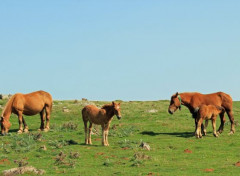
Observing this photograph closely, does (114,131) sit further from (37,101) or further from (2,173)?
(2,173)

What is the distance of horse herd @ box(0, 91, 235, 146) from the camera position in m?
22.0

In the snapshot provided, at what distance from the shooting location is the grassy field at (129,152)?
16469 millimetres

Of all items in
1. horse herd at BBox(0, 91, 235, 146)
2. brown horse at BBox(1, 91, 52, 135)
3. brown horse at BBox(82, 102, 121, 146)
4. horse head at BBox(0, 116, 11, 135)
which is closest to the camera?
brown horse at BBox(82, 102, 121, 146)

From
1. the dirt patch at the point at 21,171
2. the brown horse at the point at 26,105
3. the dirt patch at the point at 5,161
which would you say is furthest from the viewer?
the brown horse at the point at 26,105

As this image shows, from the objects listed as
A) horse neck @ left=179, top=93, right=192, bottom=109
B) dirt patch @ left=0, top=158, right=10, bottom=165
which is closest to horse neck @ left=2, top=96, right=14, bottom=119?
dirt patch @ left=0, top=158, right=10, bottom=165

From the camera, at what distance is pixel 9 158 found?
63.6 feet

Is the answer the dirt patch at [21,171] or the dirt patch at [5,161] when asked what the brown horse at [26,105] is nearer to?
the dirt patch at [5,161]

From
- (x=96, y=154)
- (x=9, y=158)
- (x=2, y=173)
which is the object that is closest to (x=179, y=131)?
(x=96, y=154)

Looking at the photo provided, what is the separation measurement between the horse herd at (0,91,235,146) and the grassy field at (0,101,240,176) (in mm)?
781

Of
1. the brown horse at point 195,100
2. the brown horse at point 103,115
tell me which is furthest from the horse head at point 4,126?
the brown horse at point 195,100

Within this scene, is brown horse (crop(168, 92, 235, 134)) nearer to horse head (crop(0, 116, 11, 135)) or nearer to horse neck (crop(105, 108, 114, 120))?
horse neck (crop(105, 108, 114, 120))

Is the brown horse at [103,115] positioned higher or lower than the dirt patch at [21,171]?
higher

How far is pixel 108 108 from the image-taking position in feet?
71.2

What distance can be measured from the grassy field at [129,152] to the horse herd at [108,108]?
30.7 inches
